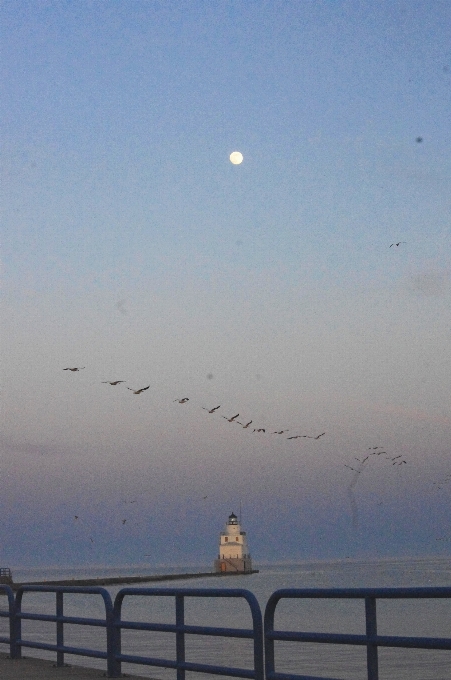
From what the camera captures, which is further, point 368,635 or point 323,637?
point 323,637

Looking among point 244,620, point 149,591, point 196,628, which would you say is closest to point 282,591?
point 196,628

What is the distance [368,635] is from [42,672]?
20.2ft

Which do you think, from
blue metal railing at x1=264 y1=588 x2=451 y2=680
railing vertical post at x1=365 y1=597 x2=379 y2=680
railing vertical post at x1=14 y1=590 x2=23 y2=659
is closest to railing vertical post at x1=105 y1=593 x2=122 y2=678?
railing vertical post at x1=14 y1=590 x2=23 y2=659

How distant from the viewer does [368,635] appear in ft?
27.1

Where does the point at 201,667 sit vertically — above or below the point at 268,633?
below

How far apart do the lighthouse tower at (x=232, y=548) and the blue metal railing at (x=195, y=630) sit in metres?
154

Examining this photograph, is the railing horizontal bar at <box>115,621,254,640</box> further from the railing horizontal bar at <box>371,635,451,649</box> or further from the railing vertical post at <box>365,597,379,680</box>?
the railing horizontal bar at <box>371,635,451,649</box>

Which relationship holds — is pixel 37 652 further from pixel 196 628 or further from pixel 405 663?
pixel 196 628

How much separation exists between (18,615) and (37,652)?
25.0 metres

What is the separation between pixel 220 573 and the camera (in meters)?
170

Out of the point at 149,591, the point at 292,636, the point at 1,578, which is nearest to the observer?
the point at 292,636

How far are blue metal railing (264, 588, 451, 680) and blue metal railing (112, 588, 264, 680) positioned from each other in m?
0.10

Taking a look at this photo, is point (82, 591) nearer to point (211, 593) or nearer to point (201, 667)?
point (201, 667)

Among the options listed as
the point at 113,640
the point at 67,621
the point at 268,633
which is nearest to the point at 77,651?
the point at 67,621
